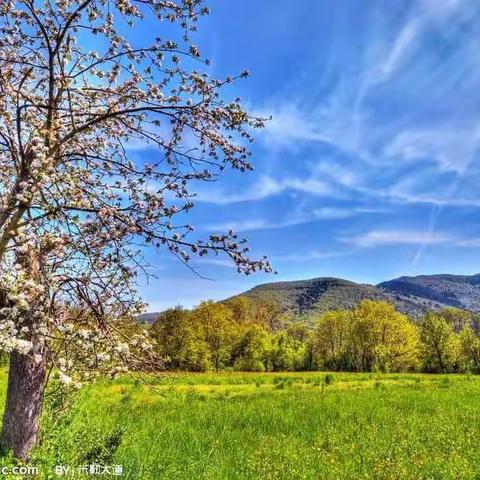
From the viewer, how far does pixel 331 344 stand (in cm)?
9525

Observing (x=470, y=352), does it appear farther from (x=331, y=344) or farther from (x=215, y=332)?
(x=215, y=332)

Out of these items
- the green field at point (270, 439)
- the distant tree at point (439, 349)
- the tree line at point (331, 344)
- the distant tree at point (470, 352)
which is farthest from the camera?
the distant tree at point (470, 352)

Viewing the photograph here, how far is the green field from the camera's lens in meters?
9.73

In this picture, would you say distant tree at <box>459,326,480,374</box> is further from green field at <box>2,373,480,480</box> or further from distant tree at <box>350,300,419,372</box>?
green field at <box>2,373,480,480</box>

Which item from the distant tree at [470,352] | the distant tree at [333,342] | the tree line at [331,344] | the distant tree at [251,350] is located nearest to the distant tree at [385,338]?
the tree line at [331,344]

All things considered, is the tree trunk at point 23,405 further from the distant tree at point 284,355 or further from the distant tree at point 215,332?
the distant tree at point 284,355

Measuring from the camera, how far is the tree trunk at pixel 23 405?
7875mm

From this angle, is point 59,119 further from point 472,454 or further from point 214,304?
point 214,304

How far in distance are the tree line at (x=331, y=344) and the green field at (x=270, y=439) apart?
48.1 metres

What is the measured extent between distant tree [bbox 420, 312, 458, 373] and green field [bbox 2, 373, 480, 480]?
65.6 metres

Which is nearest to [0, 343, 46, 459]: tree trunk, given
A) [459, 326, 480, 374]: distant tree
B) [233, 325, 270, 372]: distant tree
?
[233, 325, 270, 372]: distant tree

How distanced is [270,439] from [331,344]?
83.9 metres

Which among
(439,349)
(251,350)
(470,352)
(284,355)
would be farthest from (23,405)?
(470,352)

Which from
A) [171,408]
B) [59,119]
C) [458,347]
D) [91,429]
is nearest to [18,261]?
[59,119]
